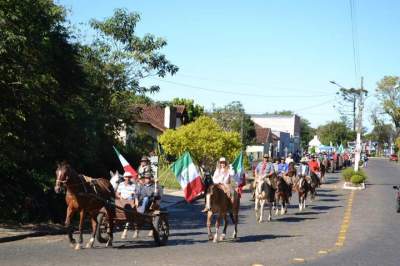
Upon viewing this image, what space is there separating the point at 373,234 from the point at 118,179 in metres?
7.93

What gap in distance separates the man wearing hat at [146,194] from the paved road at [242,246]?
3.11 feet

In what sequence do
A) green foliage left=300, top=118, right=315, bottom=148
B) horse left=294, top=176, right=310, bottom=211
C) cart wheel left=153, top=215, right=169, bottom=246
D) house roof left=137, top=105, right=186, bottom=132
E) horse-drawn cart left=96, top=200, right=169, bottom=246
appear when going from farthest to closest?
1. green foliage left=300, top=118, right=315, bottom=148
2. house roof left=137, top=105, right=186, bottom=132
3. horse left=294, top=176, right=310, bottom=211
4. cart wheel left=153, top=215, right=169, bottom=246
5. horse-drawn cart left=96, top=200, right=169, bottom=246

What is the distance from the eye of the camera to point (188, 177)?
18.3m

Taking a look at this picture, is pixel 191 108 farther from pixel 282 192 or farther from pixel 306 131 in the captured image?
pixel 306 131

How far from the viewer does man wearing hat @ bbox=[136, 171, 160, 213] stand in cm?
1608

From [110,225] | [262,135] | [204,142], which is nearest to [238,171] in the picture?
[110,225]

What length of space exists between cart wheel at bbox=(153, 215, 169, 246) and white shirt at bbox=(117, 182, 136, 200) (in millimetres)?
1153

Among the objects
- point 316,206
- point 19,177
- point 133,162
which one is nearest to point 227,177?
point 19,177

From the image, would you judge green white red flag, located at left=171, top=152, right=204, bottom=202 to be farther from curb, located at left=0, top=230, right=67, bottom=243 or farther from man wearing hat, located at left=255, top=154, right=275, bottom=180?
man wearing hat, located at left=255, top=154, right=275, bottom=180

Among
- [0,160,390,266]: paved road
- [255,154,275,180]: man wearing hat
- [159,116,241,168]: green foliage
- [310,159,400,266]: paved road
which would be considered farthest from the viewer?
[159,116,241,168]: green foliage

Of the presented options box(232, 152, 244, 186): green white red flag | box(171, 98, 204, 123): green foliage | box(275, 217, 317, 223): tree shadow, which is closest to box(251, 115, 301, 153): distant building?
box(171, 98, 204, 123): green foliage

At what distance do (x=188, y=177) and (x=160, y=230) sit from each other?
119 inches

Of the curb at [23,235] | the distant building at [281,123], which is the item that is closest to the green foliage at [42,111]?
the curb at [23,235]

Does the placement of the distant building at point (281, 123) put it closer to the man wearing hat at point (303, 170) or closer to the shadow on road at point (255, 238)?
the man wearing hat at point (303, 170)
